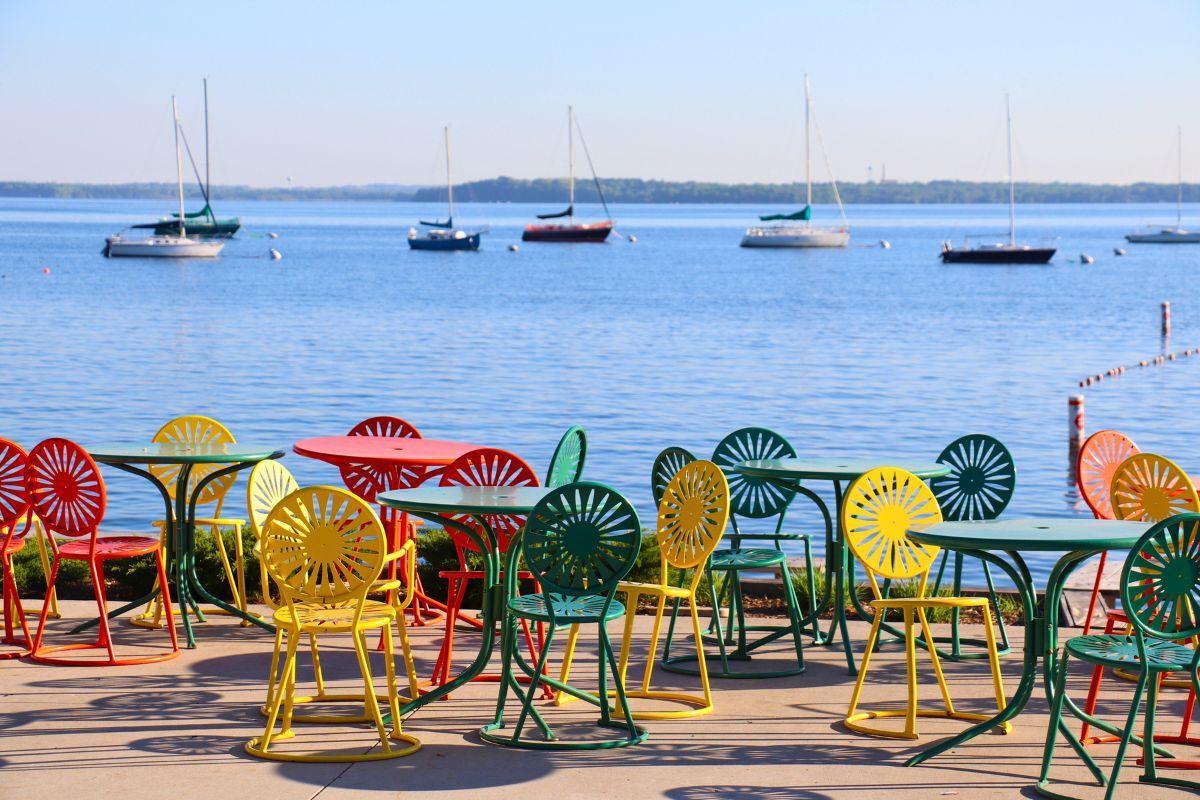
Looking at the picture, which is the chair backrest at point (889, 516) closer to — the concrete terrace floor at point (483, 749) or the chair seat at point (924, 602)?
the chair seat at point (924, 602)

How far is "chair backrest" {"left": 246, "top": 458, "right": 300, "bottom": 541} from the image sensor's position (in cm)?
716

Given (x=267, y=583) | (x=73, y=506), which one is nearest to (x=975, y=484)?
(x=267, y=583)

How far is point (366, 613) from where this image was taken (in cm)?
663

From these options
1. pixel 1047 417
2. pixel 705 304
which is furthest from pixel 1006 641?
pixel 705 304

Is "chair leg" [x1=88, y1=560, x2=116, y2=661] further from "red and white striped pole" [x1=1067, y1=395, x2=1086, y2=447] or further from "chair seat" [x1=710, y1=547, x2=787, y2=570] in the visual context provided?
"red and white striped pole" [x1=1067, y1=395, x2=1086, y2=447]

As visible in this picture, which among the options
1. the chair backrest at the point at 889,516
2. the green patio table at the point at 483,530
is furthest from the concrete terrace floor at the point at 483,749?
the chair backrest at the point at 889,516

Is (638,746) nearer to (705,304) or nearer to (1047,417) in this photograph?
(1047,417)

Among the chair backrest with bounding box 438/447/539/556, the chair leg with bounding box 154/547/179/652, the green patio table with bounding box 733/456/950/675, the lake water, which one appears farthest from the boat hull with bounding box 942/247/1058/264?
the chair leg with bounding box 154/547/179/652

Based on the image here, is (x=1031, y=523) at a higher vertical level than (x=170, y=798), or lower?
higher

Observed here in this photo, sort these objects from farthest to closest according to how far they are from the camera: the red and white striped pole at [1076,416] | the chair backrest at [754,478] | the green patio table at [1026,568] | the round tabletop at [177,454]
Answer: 1. the red and white striped pole at [1076,416]
2. the chair backrest at [754,478]
3. the round tabletop at [177,454]
4. the green patio table at [1026,568]

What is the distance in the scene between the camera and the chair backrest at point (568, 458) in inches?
321

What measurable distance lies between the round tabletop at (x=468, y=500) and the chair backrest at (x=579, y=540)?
0.21 m

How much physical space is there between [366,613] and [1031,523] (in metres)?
2.75

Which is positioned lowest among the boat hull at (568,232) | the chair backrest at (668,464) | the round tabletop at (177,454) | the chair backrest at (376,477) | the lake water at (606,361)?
the lake water at (606,361)
